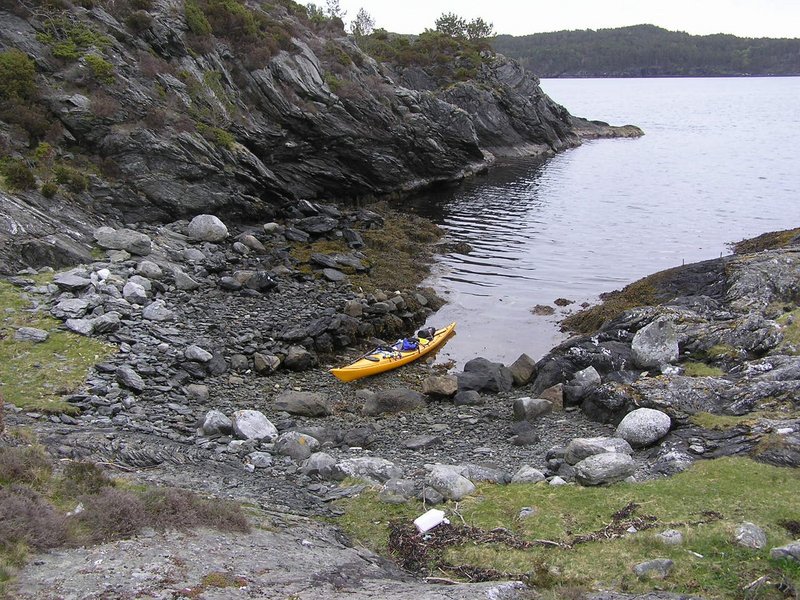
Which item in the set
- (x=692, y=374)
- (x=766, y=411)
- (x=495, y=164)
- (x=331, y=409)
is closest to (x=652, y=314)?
(x=692, y=374)

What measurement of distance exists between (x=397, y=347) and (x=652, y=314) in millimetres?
9488

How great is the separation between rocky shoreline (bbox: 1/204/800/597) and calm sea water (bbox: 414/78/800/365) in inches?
156

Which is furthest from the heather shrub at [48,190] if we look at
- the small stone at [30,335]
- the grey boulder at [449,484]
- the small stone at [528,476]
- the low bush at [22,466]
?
the small stone at [528,476]

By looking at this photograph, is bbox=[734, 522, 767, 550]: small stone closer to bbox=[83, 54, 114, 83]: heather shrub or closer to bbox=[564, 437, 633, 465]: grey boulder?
bbox=[564, 437, 633, 465]: grey boulder

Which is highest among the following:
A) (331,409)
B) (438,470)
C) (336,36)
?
(336,36)

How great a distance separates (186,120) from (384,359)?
21.4 m

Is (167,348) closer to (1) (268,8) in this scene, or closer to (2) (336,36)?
(1) (268,8)

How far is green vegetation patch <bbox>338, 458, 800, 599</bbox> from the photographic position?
970cm

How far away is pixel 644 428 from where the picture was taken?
52.2ft

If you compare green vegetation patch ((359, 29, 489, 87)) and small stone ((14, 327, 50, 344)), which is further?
green vegetation patch ((359, 29, 489, 87))

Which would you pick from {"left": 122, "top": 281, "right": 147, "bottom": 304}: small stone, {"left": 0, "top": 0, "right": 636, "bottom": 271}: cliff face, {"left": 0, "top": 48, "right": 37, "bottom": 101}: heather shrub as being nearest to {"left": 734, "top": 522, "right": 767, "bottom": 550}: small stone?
{"left": 122, "top": 281, "right": 147, "bottom": 304}: small stone

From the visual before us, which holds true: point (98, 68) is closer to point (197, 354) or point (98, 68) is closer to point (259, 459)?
point (197, 354)

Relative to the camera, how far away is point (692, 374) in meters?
19.5

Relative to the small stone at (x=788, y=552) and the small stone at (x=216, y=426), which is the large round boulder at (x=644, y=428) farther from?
the small stone at (x=216, y=426)
